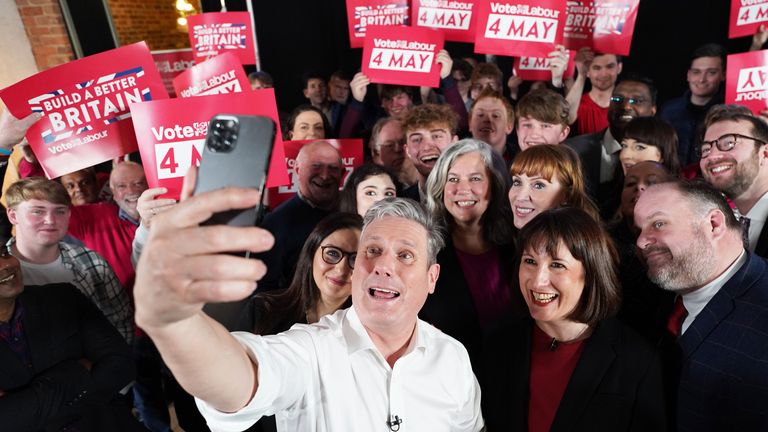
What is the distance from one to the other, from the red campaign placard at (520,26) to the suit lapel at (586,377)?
2913 mm

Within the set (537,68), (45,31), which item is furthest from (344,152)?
(45,31)

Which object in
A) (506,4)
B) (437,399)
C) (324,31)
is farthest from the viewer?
(324,31)

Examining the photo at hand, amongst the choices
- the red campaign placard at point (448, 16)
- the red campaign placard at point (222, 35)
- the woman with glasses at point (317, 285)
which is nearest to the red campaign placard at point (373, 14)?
the red campaign placard at point (448, 16)

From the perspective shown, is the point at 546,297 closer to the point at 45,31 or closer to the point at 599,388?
the point at 599,388

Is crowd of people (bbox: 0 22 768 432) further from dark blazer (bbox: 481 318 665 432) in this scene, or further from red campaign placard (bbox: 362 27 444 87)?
red campaign placard (bbox: 362 27 444 87)

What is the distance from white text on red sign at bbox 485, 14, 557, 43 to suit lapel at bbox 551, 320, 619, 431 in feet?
9.82

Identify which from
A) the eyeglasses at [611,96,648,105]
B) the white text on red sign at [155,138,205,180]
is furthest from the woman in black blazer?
the eyeglasses at [611,96,648,105]

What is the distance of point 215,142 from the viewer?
0.80 m

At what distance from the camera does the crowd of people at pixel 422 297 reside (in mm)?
1082

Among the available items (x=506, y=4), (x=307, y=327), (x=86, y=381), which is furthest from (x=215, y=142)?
(x=506, y=4)

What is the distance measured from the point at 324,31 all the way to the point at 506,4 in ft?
14.5

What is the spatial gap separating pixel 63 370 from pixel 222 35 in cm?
415

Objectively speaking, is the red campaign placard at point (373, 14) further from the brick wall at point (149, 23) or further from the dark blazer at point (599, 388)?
the brick wall at point (149, 23)

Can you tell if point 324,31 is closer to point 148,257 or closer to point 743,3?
point 743,3
